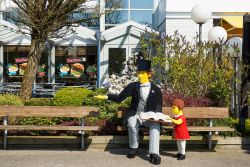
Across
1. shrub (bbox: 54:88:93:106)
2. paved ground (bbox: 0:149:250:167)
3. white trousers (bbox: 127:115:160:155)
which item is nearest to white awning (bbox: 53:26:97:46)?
shrub (bbox: 54:88:93:106)

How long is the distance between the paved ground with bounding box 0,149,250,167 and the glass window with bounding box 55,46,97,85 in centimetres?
1222

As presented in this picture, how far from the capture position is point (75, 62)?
810 inches

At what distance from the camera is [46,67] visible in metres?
20.7

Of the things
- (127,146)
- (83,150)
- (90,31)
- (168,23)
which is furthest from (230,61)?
(90,31)

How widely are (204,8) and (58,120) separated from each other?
15.3 feet

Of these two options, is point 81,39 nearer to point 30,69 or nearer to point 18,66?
point 18,66

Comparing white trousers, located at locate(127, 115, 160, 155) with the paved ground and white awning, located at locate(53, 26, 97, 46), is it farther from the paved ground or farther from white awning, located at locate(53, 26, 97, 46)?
white awning, located at locate(53, 26, 97, 46)

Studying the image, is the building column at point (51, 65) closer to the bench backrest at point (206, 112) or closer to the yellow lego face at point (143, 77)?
the bench backrest at point (206, 112)

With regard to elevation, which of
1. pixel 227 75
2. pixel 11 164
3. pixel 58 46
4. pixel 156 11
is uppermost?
pixel 156 11

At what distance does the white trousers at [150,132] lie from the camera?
7.61 meters

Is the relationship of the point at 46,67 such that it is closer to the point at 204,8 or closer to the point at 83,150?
the point at 204,8

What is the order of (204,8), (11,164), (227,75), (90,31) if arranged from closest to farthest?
1. (11,164)
2. (227,75)
3. (204,8)
4. (90,31)

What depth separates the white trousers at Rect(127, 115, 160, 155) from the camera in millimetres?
7605

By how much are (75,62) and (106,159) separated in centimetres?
1308
